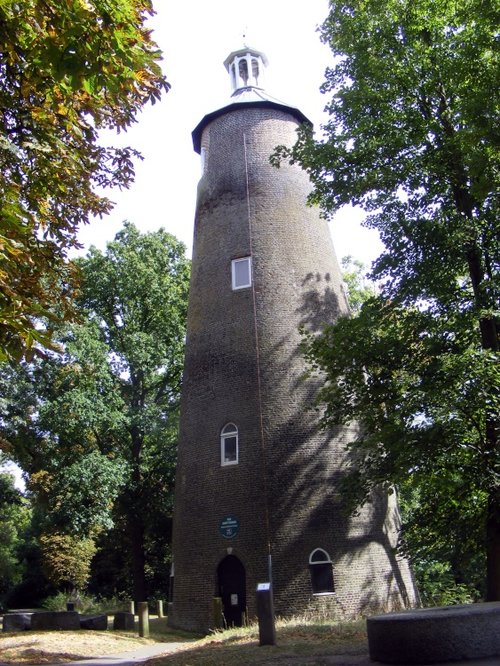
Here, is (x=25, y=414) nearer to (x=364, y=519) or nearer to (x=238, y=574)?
(x=238, y=574)

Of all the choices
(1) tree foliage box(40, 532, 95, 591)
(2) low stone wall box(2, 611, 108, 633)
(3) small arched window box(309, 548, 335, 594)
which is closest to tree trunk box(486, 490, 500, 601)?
(3) small arched window box(309, 548, 335, 594)

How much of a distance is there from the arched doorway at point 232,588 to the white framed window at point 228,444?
2.76 m

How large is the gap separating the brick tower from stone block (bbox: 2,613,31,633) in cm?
428

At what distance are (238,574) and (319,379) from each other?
20.4ft

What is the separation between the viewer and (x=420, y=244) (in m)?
13.7

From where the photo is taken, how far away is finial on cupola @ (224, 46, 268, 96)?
86.9 feet

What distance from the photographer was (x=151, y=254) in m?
31.7

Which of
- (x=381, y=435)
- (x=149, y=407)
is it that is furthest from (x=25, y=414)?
(x=381, y=435)

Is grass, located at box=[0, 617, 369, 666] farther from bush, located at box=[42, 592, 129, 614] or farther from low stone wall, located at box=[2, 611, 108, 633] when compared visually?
bush, located at box=[42, 592, 129, 614]

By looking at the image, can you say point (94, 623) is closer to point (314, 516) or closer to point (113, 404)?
point (314, 516)

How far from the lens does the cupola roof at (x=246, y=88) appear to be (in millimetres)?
24203

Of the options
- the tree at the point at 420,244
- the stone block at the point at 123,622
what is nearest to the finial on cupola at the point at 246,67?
the tree at the point at 420,244

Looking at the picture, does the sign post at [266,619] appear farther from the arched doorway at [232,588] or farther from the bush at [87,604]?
the bush at [87,604]

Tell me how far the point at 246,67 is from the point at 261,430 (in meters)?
16.2
